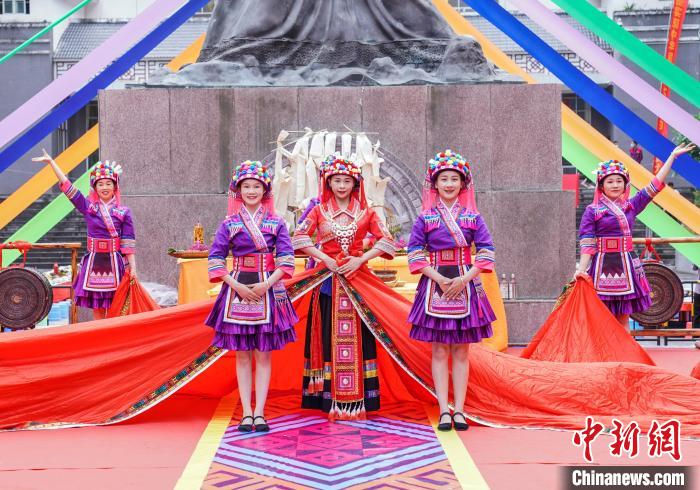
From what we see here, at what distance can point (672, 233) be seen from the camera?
424 inches

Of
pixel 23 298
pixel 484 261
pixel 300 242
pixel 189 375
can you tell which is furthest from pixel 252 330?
pixel 23 298

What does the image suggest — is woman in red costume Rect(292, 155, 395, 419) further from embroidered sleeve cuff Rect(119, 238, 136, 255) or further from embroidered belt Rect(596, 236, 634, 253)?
embroidered sleeve cuff Rect(119, 238, 136, 255)

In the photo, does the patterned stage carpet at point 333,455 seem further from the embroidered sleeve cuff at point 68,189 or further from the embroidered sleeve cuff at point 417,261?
the embroidered sleeve cuff at point 68,189

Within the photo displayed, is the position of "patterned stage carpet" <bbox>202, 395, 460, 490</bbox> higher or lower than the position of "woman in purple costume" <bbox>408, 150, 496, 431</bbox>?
lower

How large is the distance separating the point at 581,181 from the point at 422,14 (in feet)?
40.7

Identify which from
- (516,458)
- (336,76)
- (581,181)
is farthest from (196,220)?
(581,181)

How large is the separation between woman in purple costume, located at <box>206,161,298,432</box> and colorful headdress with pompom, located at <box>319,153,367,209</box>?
1.43 feet

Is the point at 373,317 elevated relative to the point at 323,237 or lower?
lower

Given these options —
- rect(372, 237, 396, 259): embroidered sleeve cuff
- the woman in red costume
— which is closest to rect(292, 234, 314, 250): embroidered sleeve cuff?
the woman in red costume

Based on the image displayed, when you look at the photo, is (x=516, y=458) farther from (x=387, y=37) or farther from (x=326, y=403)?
(x=387, y=37)

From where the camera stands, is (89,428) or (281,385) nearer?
(89,428)

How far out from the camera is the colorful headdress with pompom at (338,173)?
20.0 ft

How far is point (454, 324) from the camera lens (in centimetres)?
579

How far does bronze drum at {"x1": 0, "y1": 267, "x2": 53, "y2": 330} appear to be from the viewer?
9.62 meters
